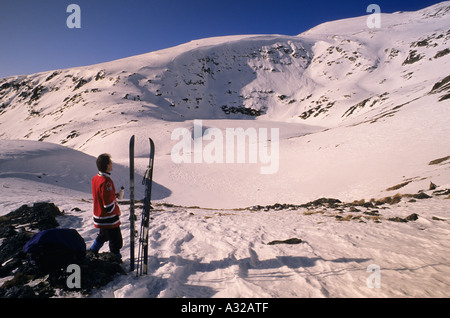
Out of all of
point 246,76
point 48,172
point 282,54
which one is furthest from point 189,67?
point 48,172

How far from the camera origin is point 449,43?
80750 millimetres

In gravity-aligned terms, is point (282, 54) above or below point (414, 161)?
above

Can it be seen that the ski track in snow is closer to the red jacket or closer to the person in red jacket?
the person in red jacket

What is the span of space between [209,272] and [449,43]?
12220 cm

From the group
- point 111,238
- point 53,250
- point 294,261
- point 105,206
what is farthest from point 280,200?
point 53,250

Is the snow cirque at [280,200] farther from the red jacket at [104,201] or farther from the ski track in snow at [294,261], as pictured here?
the red jacket at [104,201]

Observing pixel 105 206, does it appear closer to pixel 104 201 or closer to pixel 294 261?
pixel 104 201

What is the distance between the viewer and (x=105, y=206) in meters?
3.93

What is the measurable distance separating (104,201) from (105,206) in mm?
92

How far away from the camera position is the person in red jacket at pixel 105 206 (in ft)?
13.0

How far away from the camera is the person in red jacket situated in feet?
13.0

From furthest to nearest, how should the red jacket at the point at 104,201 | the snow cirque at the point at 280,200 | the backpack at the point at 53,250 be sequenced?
the red jacket at the point at 104,201, the snow cirque at the point at 280,200, the backpack at the point at 53,250

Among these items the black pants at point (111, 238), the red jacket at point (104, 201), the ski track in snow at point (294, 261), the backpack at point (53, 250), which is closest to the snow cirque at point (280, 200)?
the ski track in snow at point (294, 261)
